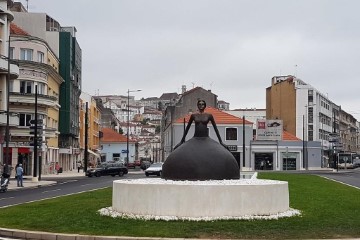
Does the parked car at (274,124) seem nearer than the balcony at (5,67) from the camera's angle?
No

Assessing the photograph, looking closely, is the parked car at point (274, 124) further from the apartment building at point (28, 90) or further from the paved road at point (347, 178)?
the apartment building at point (28, 90)

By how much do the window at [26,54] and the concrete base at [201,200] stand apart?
158 ft

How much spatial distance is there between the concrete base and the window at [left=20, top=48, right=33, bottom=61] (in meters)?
48.2

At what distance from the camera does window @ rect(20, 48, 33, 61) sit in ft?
201

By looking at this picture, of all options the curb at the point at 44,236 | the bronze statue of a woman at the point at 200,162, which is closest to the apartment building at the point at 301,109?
the bronze statue of a woman at the point at 200,162

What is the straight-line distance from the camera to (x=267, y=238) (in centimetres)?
1271

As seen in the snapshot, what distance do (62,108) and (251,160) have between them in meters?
25.4

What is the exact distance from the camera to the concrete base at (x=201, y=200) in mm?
15250

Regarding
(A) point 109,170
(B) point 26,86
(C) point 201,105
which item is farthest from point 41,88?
(C) point 201,105

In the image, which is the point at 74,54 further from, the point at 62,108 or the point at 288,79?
the point at 288,79

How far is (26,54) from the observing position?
61781 millimetres

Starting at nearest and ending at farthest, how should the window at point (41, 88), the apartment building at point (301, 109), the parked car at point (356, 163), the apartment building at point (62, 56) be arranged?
the window at point (41, 88)
the apartment building at point (62, 56)
the apartment building at point (301, 109)
the parked car at point (356, 163)

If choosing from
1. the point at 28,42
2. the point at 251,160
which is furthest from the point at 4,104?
the point at 251,160

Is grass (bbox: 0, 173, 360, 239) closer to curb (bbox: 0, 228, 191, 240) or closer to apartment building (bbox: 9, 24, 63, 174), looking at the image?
curb (bbox: 0, 228, 191, 240)
